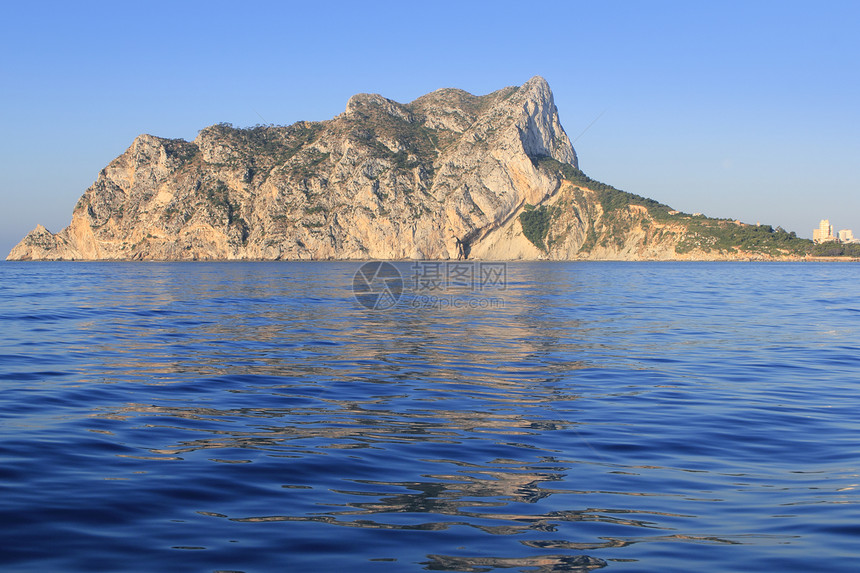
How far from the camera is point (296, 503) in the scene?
588cm

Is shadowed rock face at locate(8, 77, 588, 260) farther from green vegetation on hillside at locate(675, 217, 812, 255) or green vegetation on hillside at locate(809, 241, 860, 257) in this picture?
green vegetation on hillside at locate(809, 241, 860, 257)

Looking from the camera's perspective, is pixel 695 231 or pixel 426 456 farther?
pixel 695 231

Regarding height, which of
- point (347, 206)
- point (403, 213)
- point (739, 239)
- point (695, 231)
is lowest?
point (739, 239)

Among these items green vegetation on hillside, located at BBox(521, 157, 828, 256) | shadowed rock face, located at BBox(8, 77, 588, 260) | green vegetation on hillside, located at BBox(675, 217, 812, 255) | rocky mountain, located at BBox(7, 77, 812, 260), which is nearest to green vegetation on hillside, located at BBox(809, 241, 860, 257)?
green vegetation on hillside, located at BBox(521, 157, 828, 256)

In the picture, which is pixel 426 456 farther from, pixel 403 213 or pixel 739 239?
pixel 403 213

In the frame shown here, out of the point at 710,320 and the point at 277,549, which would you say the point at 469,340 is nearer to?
the point at 710,320

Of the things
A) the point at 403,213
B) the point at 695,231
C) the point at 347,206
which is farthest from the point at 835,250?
the point at 347,206

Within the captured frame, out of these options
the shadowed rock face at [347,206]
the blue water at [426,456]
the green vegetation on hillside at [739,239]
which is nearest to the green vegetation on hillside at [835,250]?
the green vegetation on hillside at [739,239]

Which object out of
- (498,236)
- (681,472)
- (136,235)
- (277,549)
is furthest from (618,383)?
(136,235)

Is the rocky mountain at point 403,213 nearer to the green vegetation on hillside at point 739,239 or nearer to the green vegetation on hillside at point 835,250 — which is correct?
the green vegetation on hillside at point 739,239

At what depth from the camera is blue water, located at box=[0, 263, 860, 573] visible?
500 cm

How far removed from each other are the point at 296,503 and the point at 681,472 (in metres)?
4.36

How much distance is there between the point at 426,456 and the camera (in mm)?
7422

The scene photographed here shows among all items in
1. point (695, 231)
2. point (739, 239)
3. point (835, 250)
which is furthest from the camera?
point (695, 231)
